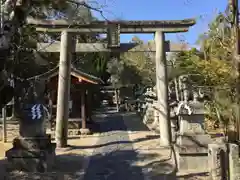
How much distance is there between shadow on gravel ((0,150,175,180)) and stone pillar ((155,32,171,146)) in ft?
4.96

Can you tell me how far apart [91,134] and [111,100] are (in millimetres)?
31208

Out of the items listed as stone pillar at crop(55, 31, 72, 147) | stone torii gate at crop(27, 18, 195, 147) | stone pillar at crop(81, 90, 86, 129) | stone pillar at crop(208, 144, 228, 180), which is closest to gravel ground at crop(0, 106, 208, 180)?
stone pillar at crop(55, 31, 72, 147)

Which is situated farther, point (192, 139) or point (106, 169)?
point (106, 169)

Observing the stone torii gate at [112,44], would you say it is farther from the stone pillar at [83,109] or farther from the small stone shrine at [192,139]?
the stone pillar at [83,109]

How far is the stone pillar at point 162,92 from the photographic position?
1077 centimetres

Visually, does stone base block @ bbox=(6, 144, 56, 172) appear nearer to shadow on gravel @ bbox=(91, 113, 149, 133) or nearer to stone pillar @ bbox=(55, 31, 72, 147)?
stone pillar @ bbox=(55, 31, 72, 147)

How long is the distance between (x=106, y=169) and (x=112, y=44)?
4696mm

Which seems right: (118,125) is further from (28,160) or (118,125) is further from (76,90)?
(28,160)

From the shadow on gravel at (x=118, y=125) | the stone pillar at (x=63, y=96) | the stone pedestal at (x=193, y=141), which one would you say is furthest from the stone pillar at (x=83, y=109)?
the stone pedestal at (x=193, y=141)

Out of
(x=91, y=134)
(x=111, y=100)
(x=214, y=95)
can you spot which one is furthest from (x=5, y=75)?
(x=111, y=100)

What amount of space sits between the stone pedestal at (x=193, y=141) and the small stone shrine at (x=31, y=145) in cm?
322

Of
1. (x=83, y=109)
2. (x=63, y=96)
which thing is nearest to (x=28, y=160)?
(x=63, y=96)

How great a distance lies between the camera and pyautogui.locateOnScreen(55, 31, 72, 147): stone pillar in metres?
10.7

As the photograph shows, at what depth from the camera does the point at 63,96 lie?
424 inches
